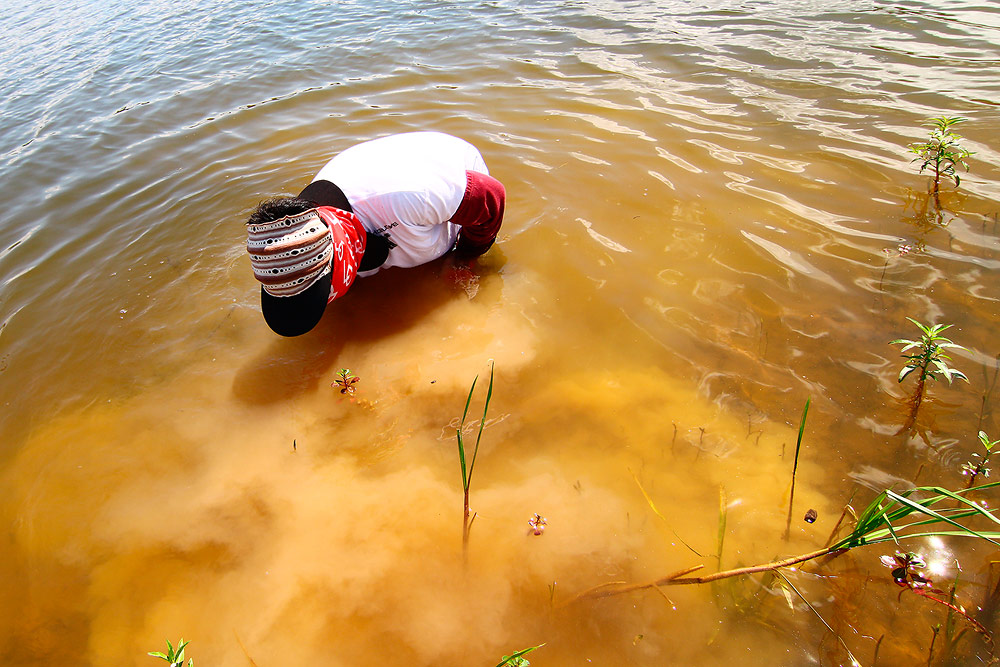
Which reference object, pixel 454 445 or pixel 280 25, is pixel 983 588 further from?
pixel 280 25

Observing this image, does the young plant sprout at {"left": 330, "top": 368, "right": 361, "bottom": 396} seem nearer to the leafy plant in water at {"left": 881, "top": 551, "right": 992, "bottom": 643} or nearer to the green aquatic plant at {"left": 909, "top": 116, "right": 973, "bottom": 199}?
the leafy plant in water at {"left": 881, "top": 551, "right": 992, "bottom": 643}

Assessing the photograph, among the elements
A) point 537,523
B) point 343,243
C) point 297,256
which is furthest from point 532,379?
point 297,256

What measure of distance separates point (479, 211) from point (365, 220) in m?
0.66

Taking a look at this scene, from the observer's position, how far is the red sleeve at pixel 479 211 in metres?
3.17

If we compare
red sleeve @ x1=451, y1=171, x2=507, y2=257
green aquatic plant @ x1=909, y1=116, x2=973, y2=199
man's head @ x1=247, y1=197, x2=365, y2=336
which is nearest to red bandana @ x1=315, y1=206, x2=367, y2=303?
man's head @ x1=247, y1=197, x2=365, y2=336

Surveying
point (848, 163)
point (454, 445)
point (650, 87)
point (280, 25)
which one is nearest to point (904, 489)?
point (454, 445)

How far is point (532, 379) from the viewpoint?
2.94 m

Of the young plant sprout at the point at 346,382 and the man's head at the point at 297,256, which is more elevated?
the man's head at the point at 297,256

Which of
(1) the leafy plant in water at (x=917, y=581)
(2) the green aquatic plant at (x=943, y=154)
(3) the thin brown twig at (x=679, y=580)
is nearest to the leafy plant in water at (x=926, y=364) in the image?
(1) the leafy plant in water at (x=917, y=581)

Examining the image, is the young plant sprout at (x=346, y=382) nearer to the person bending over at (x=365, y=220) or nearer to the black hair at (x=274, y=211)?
the person bending over at (x=365, y=220)

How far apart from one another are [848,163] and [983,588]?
3315mm

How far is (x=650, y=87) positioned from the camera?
570cm

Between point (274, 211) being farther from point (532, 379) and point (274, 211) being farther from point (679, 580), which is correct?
point (679, 580)

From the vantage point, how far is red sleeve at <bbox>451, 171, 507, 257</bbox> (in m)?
3.17
